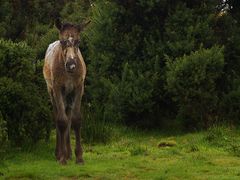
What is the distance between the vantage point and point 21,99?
1235cm

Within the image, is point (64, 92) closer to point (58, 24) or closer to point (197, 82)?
point (58, 24)

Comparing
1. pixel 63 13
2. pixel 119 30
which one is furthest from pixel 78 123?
pixel 63 13

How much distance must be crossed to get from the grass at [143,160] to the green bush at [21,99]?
0.41 meters

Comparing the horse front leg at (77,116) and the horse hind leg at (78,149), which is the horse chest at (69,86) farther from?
the horse hind leg at (78,149)

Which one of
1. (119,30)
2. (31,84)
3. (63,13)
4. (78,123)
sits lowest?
(78,123)

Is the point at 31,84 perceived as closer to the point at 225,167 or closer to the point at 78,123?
the point at 78,123

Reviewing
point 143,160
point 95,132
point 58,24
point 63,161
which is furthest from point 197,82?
point 58,24

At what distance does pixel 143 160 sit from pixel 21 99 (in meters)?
3.15

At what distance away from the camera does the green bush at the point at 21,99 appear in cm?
1225

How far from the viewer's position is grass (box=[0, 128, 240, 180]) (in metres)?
9.89

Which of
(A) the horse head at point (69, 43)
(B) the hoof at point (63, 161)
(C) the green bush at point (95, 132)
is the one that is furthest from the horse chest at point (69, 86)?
(C) the green bush at point (95, 132)

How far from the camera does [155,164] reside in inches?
429

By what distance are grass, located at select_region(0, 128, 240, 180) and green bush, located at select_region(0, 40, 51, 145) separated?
1.34 ft

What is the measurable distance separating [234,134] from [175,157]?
3260 mm
